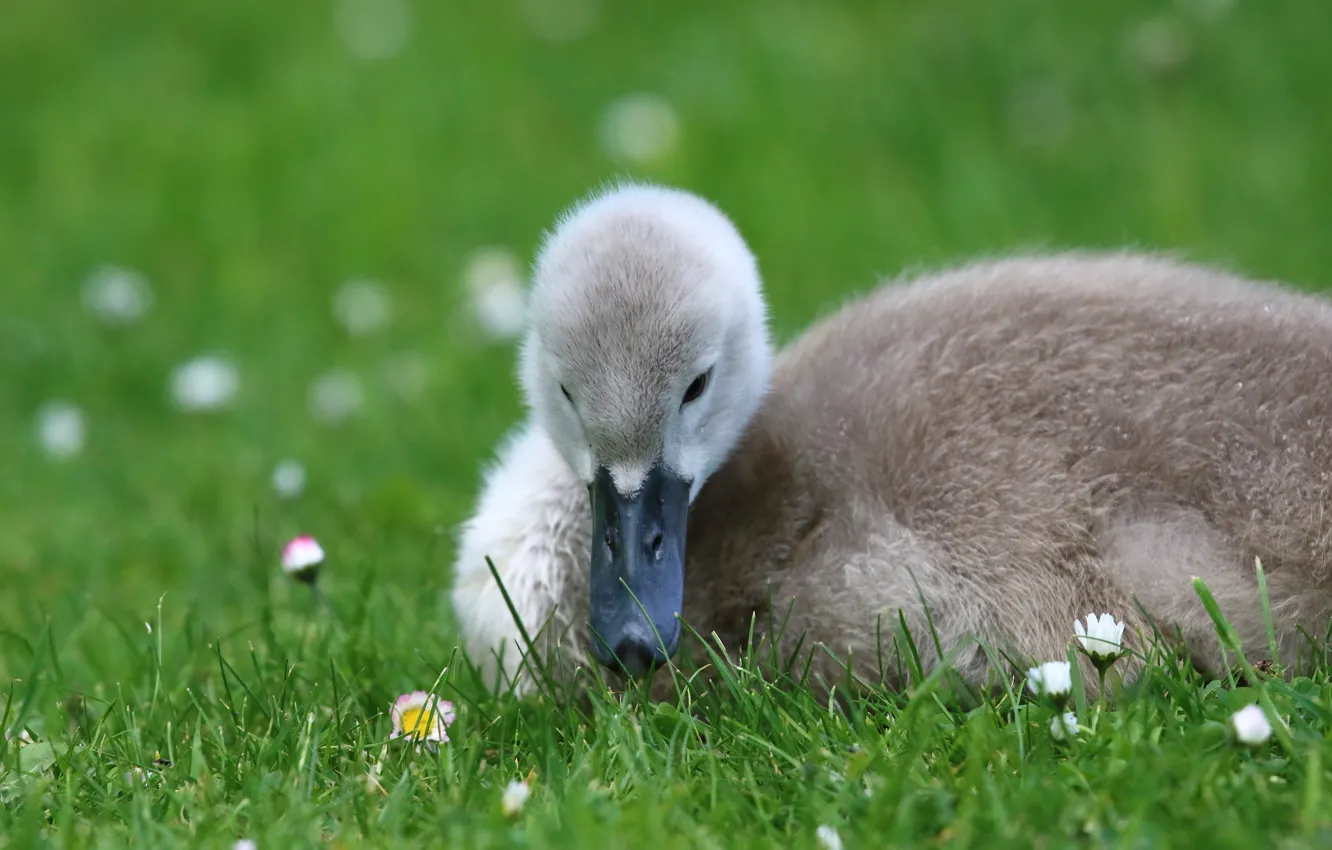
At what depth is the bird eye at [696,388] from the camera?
2.95m

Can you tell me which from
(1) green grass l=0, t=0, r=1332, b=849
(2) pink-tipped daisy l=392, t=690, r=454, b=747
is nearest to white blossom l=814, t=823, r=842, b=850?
(1) green grass l=0, t=0, r=1332, b=849

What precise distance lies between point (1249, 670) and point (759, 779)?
786mm

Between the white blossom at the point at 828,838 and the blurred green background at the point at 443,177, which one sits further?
the blurred green background at the point at 443,177

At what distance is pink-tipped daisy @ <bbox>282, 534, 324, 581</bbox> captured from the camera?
3.19 metres

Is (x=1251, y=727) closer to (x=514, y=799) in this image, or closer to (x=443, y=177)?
(x=514, y=799)

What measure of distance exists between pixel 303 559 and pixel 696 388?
2.89 ft

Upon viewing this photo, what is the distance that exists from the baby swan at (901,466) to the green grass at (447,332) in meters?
0.21

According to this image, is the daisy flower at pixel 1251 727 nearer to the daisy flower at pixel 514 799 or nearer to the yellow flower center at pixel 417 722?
the daisy flower at pixel 514 799

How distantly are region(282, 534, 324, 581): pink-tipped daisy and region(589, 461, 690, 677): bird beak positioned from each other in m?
0.62

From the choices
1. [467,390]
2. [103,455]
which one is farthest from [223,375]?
[467,390]

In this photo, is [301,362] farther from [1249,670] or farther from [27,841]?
[1249,670]

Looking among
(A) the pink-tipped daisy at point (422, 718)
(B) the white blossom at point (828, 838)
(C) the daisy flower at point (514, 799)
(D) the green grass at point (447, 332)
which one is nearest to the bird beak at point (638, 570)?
(D) the green grass at point (447, 332)

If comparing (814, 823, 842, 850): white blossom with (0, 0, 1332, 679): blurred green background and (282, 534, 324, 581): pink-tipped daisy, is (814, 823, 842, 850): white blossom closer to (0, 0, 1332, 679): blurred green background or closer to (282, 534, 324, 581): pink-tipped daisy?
(282, 534, 324, 581): pink-tipped daisy

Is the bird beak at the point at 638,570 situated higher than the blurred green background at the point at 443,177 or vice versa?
the blurred green background at the point at 443,177
